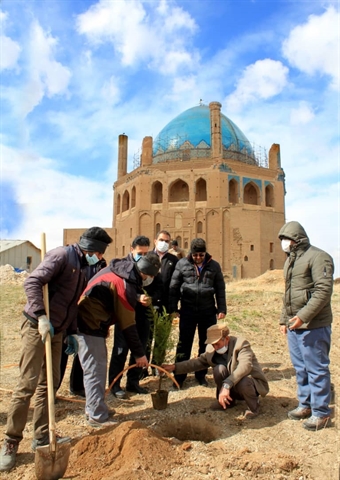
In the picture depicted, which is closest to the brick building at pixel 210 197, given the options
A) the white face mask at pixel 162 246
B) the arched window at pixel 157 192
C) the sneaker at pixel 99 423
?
the arched window at pixel 157 192

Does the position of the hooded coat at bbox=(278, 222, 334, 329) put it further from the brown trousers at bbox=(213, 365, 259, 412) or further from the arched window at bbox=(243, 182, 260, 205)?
the arched window at bbox=(243, 182, 260, 205)

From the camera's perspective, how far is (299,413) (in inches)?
154

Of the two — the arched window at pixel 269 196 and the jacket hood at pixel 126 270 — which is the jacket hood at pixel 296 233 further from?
the arched window at pixel 269 196

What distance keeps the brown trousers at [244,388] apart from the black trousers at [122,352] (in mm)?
1156

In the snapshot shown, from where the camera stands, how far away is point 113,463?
3.02 m

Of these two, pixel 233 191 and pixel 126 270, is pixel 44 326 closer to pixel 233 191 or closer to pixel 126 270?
pixel 126 270

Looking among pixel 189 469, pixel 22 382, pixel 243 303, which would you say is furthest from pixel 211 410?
pixel 243 303

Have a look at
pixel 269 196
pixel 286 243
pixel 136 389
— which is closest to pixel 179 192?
pixel 269 196

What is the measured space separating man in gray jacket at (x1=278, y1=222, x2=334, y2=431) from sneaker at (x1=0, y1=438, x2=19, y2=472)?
2.55m

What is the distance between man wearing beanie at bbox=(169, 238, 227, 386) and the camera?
5.11m

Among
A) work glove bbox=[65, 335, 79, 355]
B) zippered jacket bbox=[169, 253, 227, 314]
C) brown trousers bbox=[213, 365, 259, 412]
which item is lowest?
brown trousers bbox=[213, 365, 259, 412]

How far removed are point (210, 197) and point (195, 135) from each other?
6930 millimetres

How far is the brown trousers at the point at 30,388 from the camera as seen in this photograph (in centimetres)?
316

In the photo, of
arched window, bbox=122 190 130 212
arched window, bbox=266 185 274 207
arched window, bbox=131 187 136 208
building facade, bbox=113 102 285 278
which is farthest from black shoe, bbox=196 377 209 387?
arched window, bbox=122 190 130 212
